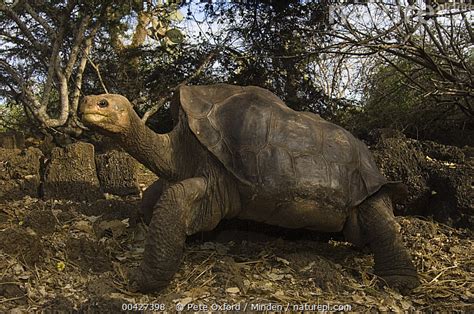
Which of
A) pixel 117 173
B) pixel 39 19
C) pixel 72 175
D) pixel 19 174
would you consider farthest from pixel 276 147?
pixel 39 19

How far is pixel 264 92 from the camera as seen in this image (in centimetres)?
332

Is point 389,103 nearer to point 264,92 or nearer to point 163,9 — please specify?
point 163,9

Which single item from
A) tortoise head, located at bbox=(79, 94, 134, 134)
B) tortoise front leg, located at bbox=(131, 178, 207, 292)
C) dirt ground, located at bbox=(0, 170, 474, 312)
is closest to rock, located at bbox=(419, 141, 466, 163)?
dirt ground, located at bbox=(0, 170, 474, 312)

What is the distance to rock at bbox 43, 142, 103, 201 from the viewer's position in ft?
12.8

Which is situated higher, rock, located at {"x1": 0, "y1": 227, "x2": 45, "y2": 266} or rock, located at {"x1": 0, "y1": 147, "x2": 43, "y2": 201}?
rock, located at {"x1": 0, "y1": 147, "x2": 43, "y2": 201}

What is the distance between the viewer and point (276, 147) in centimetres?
285

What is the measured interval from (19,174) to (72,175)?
0.42 m

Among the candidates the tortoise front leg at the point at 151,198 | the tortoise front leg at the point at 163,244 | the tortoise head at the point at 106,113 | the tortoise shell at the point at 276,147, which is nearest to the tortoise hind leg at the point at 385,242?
the tortoise shell at the point at 276,147

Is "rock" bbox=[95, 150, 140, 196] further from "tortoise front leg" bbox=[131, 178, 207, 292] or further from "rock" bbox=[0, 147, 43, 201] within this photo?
"tortoise front leg" bbox=[131, 178, 207, 292]

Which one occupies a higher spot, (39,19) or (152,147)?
(39,19)

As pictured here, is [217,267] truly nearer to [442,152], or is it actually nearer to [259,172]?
[259,172]

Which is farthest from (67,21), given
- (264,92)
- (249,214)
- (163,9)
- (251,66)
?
(249,214)

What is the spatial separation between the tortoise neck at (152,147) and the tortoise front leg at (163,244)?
1.13 ft

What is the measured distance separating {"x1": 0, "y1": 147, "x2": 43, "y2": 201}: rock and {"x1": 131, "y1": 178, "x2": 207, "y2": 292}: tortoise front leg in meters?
1.76
